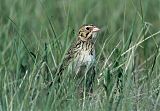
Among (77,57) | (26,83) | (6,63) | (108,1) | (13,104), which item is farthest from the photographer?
(108,1)

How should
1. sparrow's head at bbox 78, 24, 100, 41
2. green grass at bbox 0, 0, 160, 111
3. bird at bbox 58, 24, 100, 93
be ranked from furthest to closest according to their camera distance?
1. sparrow's head at bbox 78, 24, 100, 41
2. bird at bbox 58, 24, 100, 93
3. green grass at bbox 0, 0, 160, 111

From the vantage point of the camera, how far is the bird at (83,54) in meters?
6.91

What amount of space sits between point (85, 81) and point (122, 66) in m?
0.48

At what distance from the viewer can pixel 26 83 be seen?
6.48 meters

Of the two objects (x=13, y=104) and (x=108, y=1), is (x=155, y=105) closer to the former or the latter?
(x=13, y=104)

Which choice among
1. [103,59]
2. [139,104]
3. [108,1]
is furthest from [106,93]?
[108,1]

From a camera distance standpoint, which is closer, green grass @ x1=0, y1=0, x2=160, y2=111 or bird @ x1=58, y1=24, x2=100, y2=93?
green grass @ x1=0, y1=0, x2=160, y2=111

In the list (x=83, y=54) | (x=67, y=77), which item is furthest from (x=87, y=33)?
(x=67, y=77)

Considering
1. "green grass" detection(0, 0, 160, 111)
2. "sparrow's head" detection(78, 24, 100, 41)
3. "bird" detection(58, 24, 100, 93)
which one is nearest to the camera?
"green grass" detection(0, 0, 160, 111)

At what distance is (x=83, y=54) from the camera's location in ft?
23.3

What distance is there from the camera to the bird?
691 centimetres

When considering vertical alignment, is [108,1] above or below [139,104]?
above

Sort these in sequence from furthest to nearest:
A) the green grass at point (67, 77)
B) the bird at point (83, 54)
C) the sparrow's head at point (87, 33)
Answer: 1. the sparrow's head at point (87, 33)
2. the bird at point (83, 54)
3. the green grass at point (67, 77)

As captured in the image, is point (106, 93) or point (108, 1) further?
point (108, 1)
